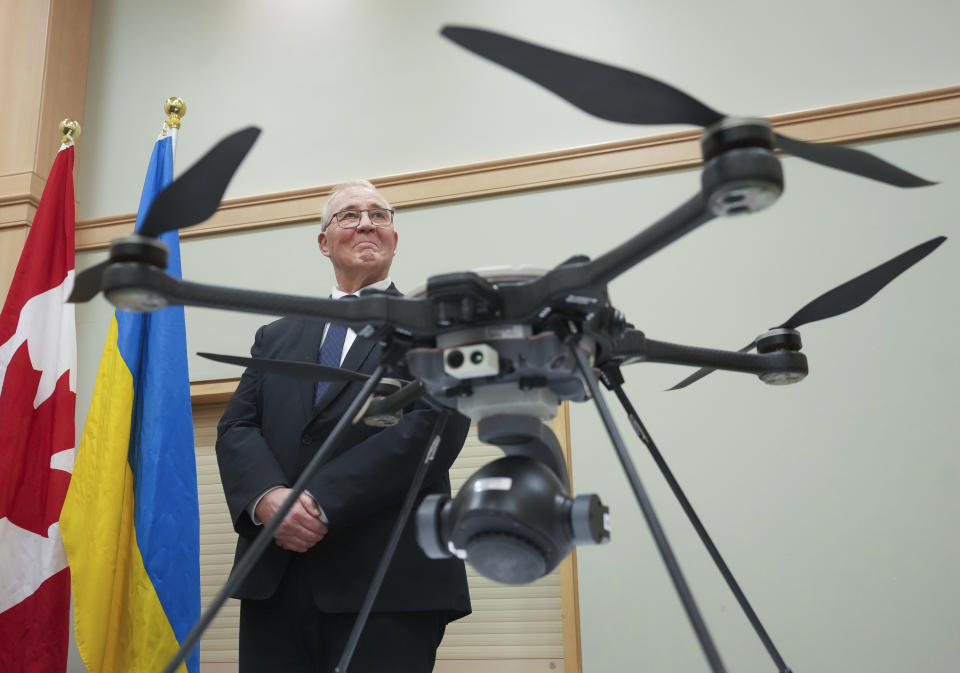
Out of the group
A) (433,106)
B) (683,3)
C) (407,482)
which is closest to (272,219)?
(433,106)

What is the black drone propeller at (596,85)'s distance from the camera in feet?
1.45

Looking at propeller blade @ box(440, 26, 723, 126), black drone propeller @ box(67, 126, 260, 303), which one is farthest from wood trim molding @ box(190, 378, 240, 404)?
propeller blade @ box(440, 26, 723, 126)

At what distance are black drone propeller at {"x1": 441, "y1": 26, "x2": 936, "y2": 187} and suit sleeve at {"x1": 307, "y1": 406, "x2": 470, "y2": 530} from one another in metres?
0.95

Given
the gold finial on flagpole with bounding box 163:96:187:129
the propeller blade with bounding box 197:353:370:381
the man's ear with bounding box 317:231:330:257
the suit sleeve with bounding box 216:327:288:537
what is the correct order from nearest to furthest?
1. the propeller blade with bounding box 197:353:370:381
2. the suit sleeve with bounding box 216:327:288:537
3. the man's ear with bounding box 317:231:330:257
4. the gold finial on flagpole with bounding box 163:96:187:129

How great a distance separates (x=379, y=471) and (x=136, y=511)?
3.46ft

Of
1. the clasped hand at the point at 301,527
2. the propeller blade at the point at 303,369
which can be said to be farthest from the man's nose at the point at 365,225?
the propeller blade at the point at 303,369

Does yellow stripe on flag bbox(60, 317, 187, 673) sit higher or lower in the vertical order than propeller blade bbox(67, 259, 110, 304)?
higher

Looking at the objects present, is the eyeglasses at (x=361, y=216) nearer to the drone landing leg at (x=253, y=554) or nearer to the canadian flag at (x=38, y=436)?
the canadian flag at (x=38, y=436)

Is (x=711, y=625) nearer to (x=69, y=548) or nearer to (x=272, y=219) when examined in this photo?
(x=69, y=548)

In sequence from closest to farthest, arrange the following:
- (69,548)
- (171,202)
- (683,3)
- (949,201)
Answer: (171,202), (69,548), (949,201), (683,3)

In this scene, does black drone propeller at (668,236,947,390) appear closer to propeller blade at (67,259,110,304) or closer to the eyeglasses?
propeller blade at (67,259,110,304)

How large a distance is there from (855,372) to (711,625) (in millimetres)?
840

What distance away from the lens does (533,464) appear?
56 centimetres

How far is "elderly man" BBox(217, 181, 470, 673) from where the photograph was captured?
51.9 inches
